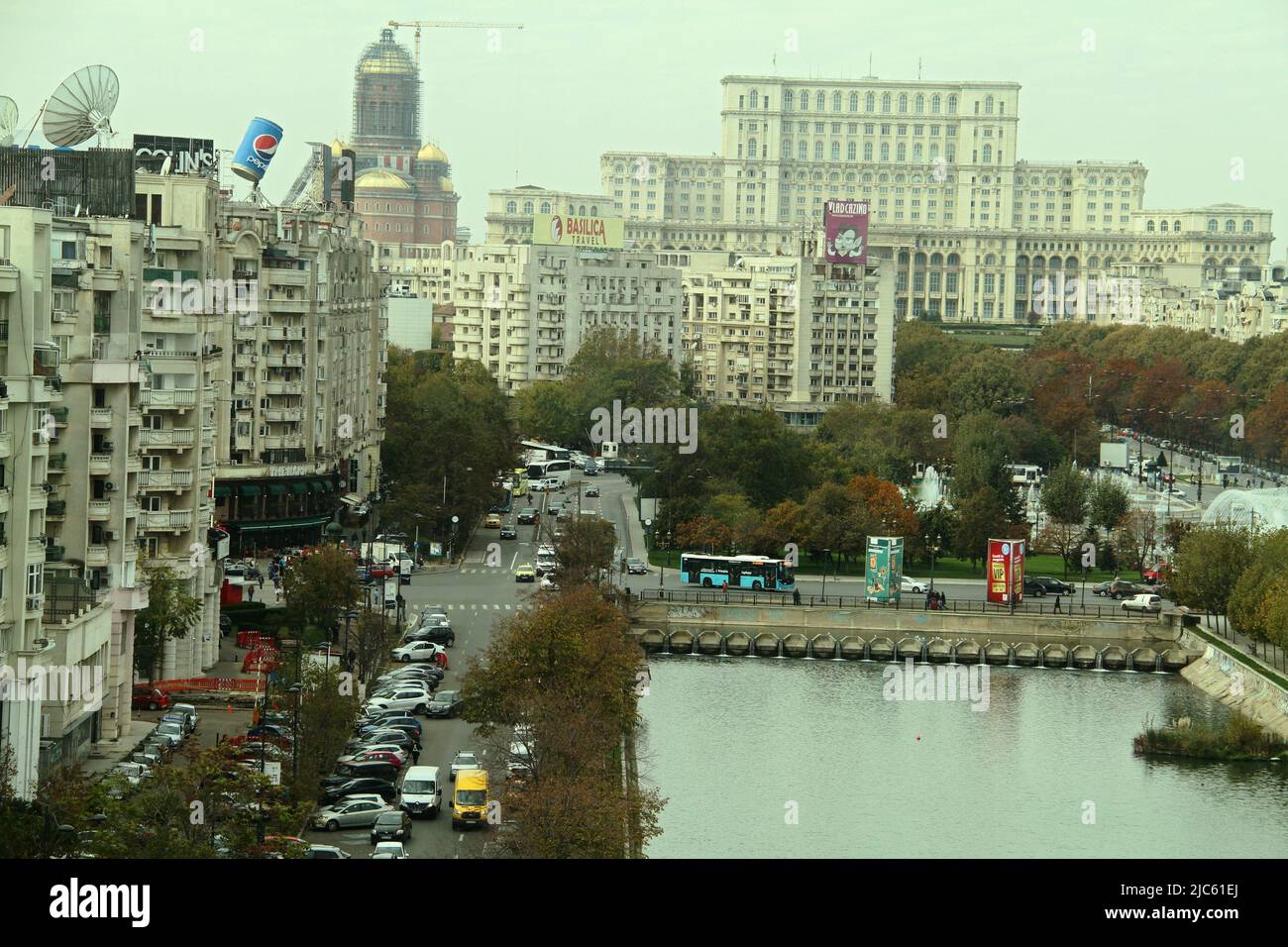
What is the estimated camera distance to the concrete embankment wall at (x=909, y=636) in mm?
30234

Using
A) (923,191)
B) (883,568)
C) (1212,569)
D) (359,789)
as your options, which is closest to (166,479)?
(359,789)

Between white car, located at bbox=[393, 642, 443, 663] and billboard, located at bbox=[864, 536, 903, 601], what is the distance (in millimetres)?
9013

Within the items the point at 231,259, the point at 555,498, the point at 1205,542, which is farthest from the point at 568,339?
the point at 1205,542

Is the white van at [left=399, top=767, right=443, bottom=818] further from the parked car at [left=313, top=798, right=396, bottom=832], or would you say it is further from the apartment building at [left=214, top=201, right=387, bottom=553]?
the apartment building at [left=214, top=201, right=387, bottom=553]

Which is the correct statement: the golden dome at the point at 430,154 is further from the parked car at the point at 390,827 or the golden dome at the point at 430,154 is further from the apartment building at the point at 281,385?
the parked car at the point at 390,827

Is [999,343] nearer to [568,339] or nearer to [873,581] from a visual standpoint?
[568,339]

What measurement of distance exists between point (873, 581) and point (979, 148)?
Answer: 86718mm

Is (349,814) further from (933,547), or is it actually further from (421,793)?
(933,547)

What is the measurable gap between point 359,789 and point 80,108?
39.8ft

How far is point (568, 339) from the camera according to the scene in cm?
6394

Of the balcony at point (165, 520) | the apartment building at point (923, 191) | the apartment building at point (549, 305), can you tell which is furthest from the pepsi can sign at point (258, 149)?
the apartment building at point (923, 191)

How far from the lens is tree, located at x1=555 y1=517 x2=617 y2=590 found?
98.3 ft

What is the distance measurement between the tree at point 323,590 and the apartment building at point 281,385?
20.1ft

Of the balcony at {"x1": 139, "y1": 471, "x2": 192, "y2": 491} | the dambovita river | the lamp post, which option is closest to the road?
the dambovita river
